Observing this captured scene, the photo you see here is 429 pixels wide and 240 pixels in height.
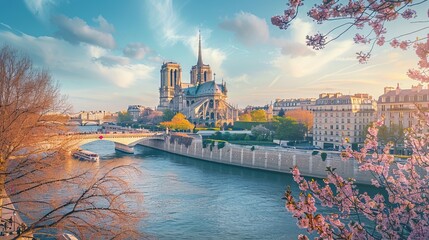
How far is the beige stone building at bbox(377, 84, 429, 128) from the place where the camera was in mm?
36853

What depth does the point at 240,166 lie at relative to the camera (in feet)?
131

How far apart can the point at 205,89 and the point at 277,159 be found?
61686mm

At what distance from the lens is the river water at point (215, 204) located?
57.9 ft

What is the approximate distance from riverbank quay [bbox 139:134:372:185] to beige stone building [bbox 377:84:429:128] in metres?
10.1

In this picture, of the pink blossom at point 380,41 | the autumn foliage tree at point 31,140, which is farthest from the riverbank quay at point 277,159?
the pink blossom at point 380,41

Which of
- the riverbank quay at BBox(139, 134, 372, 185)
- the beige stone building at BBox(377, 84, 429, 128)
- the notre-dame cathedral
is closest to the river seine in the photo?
the riverbank quay at BBox(139, 134, 372, 185)

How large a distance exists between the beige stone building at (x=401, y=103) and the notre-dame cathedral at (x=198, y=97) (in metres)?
40.8

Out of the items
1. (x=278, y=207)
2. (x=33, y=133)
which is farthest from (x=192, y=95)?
(x=33, y=133)

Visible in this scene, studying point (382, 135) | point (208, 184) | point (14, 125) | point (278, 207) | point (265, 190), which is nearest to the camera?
point (14, 125)

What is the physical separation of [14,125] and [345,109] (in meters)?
40.5

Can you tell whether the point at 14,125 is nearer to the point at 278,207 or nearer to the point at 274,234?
the point at 274,234

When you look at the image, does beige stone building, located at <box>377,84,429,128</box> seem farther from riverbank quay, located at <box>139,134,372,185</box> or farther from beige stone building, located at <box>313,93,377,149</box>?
riverbank quay, located at <box>139,134,372,185</box>

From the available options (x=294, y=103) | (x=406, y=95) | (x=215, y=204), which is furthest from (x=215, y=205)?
(x=294, y=103)

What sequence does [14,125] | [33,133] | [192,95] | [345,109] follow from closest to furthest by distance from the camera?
[14,125] < [33,133] < [345,109] < [192,95]
